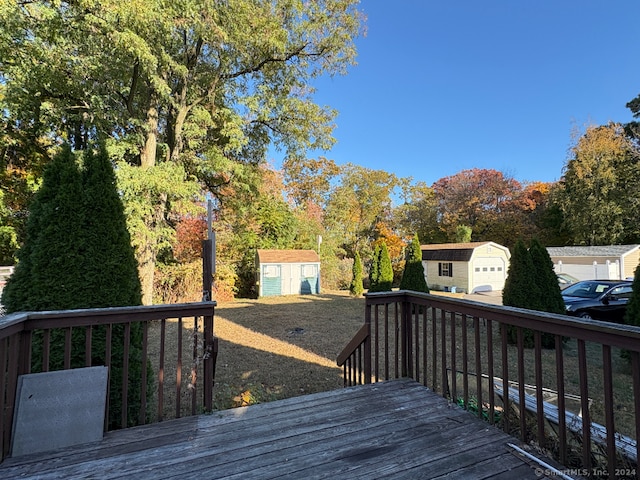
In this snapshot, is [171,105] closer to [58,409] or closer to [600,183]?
[58,409]

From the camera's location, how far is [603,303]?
7.55 m

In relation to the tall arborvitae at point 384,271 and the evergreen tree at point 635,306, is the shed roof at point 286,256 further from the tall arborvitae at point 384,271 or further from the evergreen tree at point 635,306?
the evergreen tree at point 635,306

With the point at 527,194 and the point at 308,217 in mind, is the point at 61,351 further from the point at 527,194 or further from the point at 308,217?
the point at 527,194

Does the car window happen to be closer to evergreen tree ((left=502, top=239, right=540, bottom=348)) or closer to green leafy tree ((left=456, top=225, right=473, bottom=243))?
evergreen tree ((left=502, top=239, right=540, bottom=348))

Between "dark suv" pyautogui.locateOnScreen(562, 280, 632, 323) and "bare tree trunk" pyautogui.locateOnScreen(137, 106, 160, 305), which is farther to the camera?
"bare tree trunk" pyautogui.locateOnScreen(137, 106, 160, 305)

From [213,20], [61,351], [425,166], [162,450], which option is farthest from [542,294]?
[425,166]

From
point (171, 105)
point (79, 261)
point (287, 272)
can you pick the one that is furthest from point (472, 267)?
point (79, 261)

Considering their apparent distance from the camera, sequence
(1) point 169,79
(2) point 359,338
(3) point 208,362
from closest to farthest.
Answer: (3) point 208,362 < (2) point 359,338 < (1) point 169,79

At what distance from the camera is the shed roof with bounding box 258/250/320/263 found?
561 inches

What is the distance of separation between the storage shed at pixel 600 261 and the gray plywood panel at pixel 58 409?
791 inches

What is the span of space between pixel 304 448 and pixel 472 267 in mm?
16406

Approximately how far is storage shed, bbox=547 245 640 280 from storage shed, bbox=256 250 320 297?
13.0 metres

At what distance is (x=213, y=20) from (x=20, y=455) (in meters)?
7.97

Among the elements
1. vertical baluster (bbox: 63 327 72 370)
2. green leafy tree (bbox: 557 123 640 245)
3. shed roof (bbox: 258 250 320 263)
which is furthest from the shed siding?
green leafy tree (bbox: 557 123 640 245)
